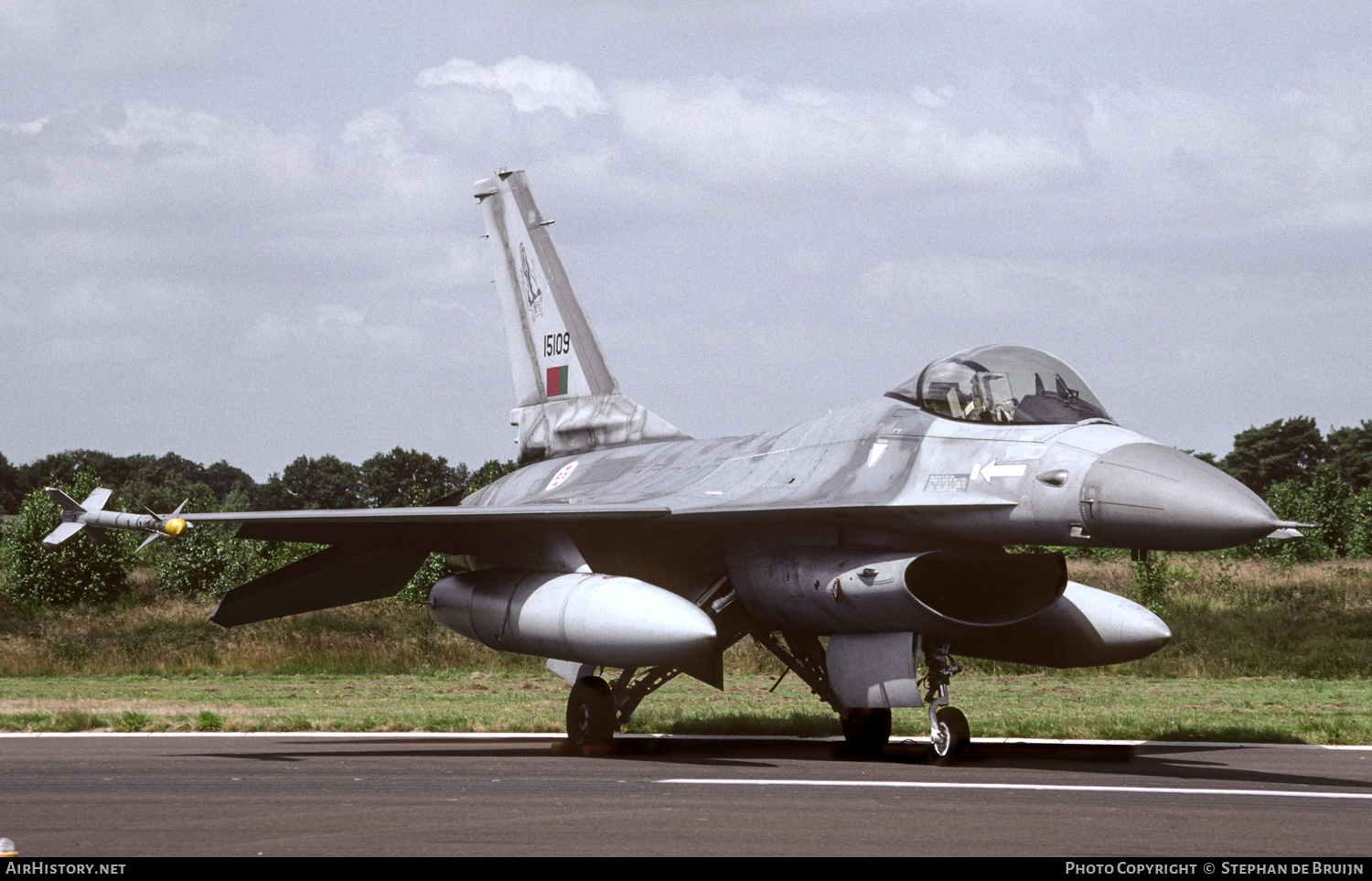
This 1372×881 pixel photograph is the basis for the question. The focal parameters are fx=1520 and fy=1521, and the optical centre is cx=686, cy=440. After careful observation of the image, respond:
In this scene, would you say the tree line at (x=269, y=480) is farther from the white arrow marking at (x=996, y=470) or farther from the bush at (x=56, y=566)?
the white arrow marking at (x=996, y=470)

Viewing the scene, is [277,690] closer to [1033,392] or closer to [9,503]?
[1033,392]

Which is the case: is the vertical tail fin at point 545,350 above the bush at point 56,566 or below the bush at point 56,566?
above

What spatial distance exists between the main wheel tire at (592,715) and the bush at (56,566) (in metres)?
29.9

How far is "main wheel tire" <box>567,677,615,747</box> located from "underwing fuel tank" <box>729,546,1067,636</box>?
1.96 metres

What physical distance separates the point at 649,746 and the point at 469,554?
2.84 metres

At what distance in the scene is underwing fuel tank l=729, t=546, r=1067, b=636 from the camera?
12.4m

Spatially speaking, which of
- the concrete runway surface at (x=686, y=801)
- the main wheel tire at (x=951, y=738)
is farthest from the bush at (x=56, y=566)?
the main wheel tire at (x=951, y=738)

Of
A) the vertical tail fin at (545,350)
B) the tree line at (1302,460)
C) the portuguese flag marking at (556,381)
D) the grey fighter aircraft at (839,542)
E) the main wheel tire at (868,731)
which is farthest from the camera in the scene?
the tree line at (1302,460)

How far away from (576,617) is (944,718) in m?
3.27

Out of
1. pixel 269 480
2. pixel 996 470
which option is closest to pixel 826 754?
pixel 996 470

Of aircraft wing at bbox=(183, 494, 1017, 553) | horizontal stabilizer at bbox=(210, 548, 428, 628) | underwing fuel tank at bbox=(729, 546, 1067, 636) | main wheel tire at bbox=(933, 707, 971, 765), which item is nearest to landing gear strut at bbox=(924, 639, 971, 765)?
main wheel tire at bbox=(933, 707, 971, 765)

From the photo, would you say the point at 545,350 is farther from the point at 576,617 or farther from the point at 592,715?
the point at 576,617

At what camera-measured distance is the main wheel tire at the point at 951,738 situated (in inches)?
490

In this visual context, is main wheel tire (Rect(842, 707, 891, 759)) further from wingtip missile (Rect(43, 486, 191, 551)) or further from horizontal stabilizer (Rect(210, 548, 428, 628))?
wingtip missile (Rect(43, 486, 191, 551))
